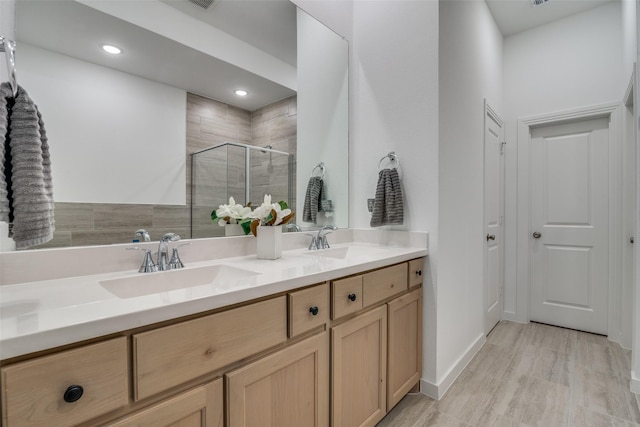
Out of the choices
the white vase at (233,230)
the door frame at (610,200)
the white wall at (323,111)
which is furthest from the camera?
the door frame at (610,200)

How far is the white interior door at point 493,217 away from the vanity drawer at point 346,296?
175 cm

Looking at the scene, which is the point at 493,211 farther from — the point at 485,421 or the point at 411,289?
the point at 485,421

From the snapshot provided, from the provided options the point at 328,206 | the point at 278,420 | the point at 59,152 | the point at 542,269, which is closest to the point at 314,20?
the point at 328,206

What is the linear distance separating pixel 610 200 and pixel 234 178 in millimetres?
3002

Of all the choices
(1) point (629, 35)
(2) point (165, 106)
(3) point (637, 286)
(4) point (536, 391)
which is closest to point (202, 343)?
(2) point (165, 106)

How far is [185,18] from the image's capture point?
1.37m

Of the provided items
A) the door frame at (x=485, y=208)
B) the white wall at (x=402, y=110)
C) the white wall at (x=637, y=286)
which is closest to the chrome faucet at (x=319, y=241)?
the white wall at (x=402, y=110)

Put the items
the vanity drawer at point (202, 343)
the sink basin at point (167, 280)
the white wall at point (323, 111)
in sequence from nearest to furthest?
the vanity drawer at point (202, 343) < the sink basin at point (167, 280) < the white wall at point (323, 111)

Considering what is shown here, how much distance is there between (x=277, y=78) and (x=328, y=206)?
33.4 inches

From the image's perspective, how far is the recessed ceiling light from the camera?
1.17m

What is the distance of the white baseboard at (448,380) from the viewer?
1.78 metres

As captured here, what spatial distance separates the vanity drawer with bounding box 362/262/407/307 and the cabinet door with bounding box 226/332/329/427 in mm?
302

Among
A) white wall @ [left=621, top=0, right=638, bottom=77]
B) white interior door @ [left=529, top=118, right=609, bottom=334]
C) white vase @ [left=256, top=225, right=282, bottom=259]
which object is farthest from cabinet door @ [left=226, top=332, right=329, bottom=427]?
white interior door @ [left=529, top=118, right=609, bottom=334]

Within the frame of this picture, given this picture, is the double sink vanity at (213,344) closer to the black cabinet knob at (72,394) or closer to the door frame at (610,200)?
the black cabinet knob at (72,394)
